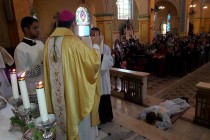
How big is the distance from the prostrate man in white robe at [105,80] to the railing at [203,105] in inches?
66.9

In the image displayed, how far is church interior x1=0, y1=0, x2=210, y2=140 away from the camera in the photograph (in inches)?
142

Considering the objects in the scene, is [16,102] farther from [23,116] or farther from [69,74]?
[69,74]

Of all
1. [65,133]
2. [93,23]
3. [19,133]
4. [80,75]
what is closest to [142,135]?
[65,133]

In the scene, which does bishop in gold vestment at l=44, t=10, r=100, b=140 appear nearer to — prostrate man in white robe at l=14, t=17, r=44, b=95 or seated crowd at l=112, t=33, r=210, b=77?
prostrate man in white robe at l=14, t=17, r=44, b=95

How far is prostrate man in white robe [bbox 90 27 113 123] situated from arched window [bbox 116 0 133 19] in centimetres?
1760

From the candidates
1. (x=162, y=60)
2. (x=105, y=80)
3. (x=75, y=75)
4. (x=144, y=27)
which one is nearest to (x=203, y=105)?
(x=105, y=80)

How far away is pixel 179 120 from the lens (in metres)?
3.99

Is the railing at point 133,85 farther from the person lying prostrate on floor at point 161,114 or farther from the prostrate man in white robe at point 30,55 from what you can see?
the prostrate man in white robe at point 30,55

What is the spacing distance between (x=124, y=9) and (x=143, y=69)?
14.1 meters

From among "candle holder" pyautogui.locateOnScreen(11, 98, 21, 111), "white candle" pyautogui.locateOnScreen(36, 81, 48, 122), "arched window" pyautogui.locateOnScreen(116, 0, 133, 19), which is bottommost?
"candle holder" pyautogui.locateOnScreen(11, 98, 21, 111)

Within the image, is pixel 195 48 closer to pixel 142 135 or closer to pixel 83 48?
pixel 142 135

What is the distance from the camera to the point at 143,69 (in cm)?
838

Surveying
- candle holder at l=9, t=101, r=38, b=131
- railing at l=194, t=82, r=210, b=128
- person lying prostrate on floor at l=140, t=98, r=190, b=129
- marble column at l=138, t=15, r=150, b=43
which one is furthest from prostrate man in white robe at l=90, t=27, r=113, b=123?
marble column at l=138, t=15, r=150, b=43

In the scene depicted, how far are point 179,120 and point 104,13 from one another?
730 cm
